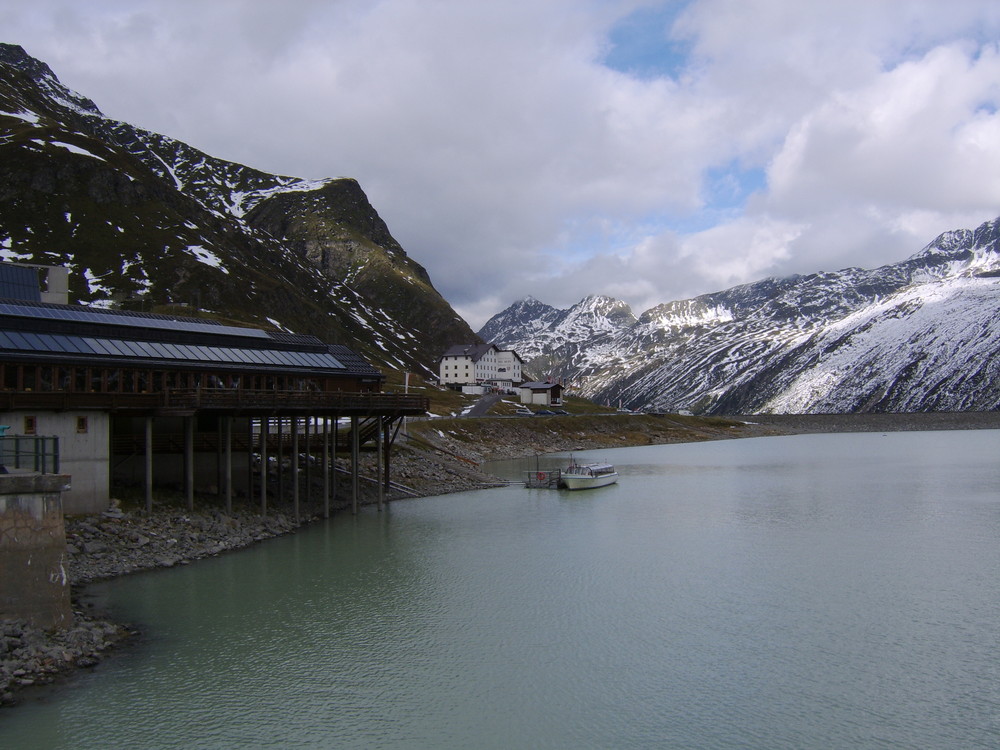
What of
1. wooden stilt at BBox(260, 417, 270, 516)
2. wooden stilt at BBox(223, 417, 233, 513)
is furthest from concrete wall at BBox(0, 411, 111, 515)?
wooden stilt at BBox(260, 417, 270, 516)

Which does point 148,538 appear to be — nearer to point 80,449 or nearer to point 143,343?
point 80,449

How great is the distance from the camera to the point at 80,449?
45.9 metres

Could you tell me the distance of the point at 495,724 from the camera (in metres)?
25.2

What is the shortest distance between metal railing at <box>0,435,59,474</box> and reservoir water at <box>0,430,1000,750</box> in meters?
6.74

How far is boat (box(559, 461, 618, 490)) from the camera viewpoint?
282 ft

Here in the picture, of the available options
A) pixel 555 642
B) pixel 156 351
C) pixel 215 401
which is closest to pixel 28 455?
pixel 215 401

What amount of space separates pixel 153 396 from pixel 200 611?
735 inches

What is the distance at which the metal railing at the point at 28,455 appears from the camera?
33.5 metres

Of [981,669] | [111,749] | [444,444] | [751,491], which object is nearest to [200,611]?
[111,749]

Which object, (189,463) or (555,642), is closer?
(555,642)

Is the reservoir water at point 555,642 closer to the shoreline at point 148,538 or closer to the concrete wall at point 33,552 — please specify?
the shoreline at point 148,538

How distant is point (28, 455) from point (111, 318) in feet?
81.9

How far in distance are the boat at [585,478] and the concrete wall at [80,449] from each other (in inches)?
1984

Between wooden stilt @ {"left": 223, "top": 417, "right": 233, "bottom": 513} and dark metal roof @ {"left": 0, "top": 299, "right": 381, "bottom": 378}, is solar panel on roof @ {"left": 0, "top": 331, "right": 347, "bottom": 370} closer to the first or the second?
dark metal roof @ {"left": 0, "top": 299, "right": 381, "bottom": 378}
